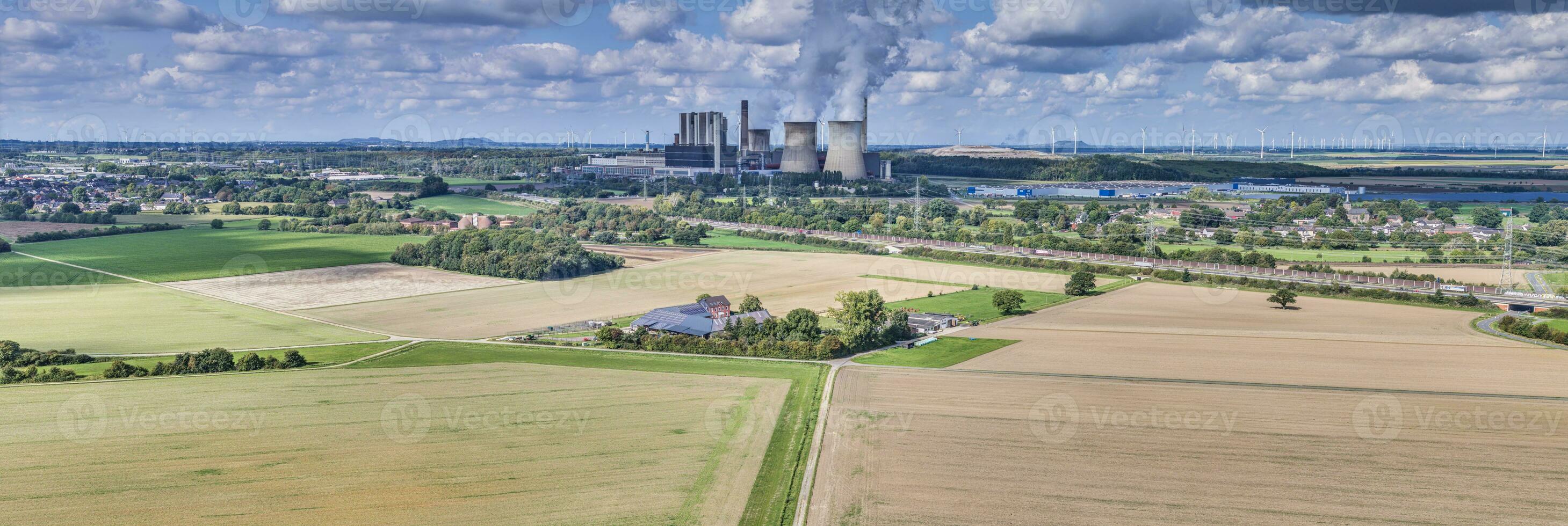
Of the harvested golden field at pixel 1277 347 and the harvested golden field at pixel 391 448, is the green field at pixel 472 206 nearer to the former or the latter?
the harvested golden field at pixel 1277 347

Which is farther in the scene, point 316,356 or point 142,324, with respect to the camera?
point 142,324

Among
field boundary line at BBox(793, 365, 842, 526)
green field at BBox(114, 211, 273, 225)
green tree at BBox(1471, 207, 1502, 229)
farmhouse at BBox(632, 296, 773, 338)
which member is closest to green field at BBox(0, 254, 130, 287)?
green field at BBox(114, 211, 273, 225)

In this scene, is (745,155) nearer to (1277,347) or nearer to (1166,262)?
(1166,262)

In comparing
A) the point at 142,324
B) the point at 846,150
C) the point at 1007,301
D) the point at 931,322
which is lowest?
the point at 142,324

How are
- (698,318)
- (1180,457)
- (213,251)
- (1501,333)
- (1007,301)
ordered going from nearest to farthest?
(1180,457), (1501,333), (698,318), (1007,301), (213,251)

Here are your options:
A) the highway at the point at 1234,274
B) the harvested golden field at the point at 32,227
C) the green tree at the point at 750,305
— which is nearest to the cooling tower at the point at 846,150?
the highway at the point at 1234,274

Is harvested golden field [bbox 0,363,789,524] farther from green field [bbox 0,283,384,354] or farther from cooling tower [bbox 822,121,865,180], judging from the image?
cooling tower [bbox 822,121,865,180]

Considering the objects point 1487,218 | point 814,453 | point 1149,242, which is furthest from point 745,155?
point 814,453
